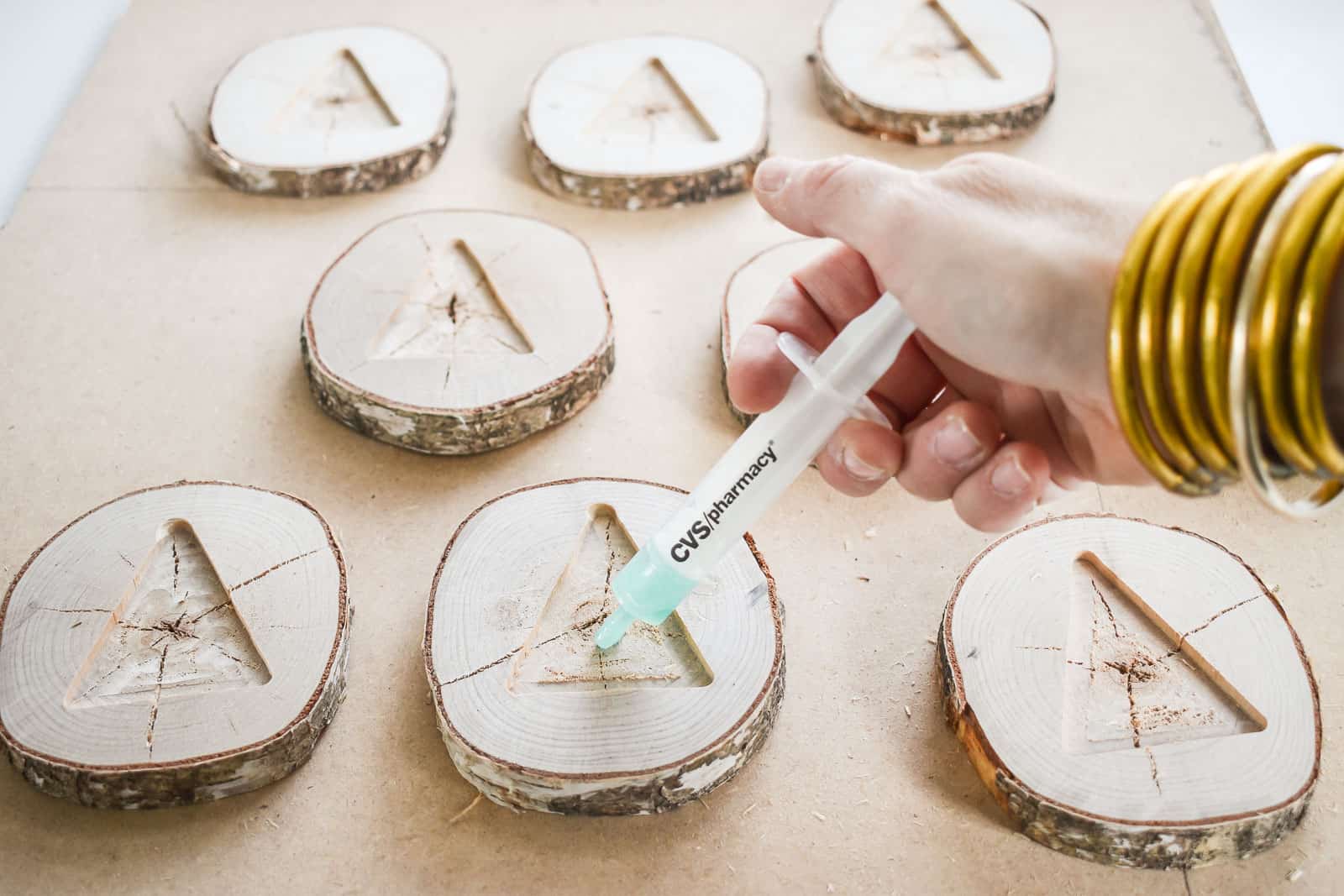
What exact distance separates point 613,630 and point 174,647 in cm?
60

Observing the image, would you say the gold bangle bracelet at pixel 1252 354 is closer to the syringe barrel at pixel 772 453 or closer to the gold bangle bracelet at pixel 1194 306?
the gold bangle bracelet at pixel 1194 306

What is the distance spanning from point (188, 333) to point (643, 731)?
1.24m

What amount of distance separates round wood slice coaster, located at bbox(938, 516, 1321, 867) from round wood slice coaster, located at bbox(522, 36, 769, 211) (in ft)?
3.55

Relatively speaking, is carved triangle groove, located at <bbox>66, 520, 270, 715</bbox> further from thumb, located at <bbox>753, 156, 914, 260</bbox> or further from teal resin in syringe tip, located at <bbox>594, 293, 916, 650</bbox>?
thumb, located at <bbox>753, 156, 914, 260</bbox>

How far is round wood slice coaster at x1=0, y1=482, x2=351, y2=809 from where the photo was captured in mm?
1408

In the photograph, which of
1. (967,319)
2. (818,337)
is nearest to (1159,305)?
(967,319)

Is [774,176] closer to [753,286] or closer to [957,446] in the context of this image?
[957,446]

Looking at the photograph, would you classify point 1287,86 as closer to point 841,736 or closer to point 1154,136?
point 1154,136

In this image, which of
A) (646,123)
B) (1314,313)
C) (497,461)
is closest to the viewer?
(1314,313)

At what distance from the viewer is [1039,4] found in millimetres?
2963

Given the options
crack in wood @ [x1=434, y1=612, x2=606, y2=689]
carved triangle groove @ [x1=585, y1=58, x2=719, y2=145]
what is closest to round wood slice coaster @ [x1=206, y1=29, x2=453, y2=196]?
carved triangle groove @ [x1=585, y1=58, x2=719, y2=145]

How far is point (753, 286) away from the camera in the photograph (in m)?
2.02

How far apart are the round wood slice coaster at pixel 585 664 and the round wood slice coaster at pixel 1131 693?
0.97ft

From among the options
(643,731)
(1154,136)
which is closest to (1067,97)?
(1154,136)
